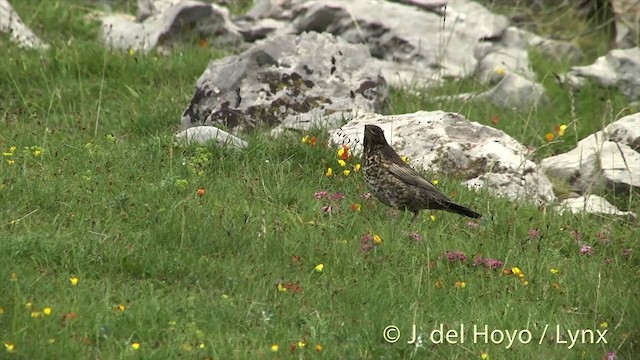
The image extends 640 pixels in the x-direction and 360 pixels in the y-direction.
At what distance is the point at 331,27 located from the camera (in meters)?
14.0

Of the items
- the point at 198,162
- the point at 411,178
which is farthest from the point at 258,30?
the point at 411,178

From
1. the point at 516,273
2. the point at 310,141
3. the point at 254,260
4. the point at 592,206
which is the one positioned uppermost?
the point at 254,260

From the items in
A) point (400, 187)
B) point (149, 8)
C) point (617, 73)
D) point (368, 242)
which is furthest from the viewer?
point (149, 8)

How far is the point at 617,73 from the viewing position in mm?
13516

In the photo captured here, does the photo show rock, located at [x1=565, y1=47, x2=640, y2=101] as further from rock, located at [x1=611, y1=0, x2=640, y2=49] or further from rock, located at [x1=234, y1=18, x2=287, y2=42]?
rock, located at [x1=234, y1=18, x2=287, y2=42]

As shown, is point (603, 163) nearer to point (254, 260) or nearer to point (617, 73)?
point (617, 73)

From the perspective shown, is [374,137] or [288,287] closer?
[288,287]

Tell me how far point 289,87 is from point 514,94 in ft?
10.1

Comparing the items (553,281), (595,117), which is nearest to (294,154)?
(553,281)

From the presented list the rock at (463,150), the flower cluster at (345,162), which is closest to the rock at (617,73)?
the rock at (463,150)

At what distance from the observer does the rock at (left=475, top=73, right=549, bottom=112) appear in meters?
12.7

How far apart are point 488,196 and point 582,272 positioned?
158cm

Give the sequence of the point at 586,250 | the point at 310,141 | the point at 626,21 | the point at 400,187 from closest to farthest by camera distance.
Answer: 1. the point at 586,250
2. the point at 400,187
3. the point at 310,141
4. the point at 626,21

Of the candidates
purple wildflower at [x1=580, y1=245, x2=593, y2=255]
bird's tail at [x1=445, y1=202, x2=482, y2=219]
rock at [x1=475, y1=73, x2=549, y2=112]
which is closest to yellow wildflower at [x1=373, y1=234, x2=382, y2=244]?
bird's tail at [x1=445, y1=202, x2=482, y2=219]
